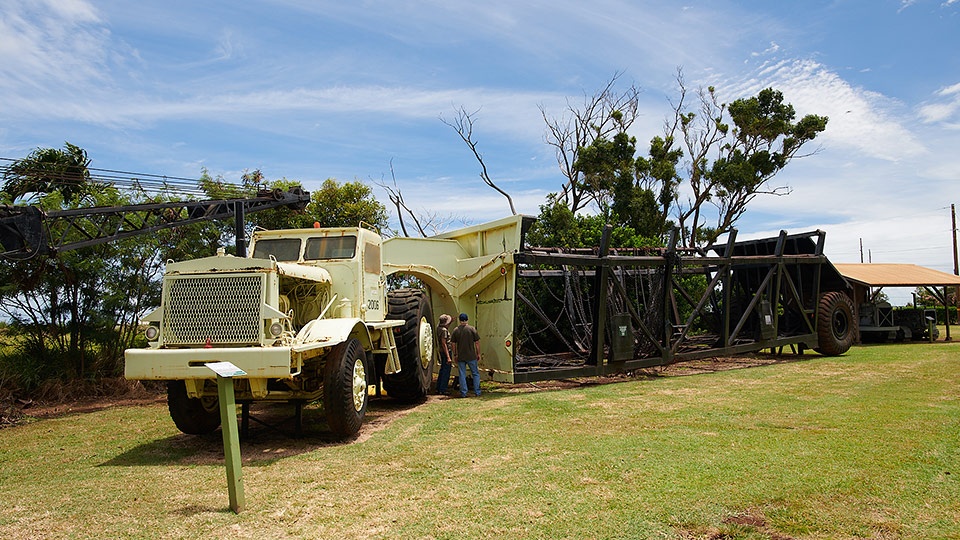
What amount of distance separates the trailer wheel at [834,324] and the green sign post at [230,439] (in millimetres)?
14526

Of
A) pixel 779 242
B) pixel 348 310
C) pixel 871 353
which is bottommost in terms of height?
pixel 871 353

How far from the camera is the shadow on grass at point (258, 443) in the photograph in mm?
7047

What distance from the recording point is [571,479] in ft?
18.4

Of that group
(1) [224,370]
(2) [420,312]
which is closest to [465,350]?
(2) [420,312]

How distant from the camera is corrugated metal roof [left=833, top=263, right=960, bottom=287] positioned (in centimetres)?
2083

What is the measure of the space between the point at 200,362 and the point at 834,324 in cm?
1482

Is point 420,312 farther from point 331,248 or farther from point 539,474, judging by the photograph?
point 539,474

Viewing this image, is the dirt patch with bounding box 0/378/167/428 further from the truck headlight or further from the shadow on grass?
the truck headlight

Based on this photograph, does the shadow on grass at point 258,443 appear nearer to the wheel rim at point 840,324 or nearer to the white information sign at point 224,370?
the white information sign at point 224,370

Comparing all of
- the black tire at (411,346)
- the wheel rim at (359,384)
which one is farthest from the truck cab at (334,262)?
the wheel rim at (359,384)

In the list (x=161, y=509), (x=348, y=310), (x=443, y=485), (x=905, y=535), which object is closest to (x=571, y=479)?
(x=443, y=485)

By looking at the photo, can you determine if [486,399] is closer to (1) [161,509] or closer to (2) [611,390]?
(2) [611,390]

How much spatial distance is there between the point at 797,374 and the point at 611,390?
383 centimetres

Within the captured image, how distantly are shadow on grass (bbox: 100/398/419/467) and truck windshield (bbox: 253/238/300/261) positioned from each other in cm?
220
